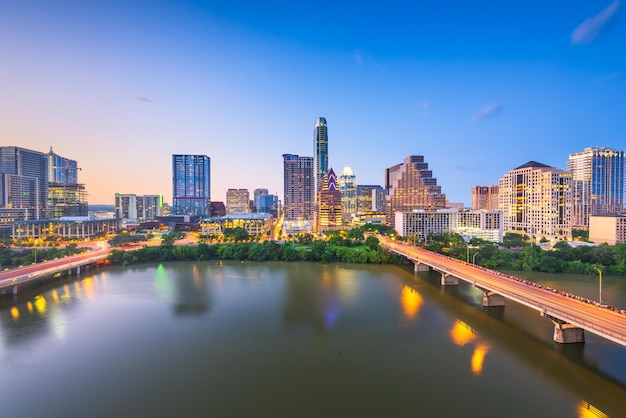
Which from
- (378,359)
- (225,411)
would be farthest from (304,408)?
(378,359)

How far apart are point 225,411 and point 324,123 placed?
162 meters

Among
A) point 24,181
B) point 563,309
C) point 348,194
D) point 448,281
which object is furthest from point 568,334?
point 348,194

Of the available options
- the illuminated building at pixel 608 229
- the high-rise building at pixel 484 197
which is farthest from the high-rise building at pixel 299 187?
the illuminated building at pixel 608 229

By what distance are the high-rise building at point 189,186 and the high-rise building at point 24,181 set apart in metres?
43.1

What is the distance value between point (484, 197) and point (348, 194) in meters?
64.9

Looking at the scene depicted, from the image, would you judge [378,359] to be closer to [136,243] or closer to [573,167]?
[136,243]

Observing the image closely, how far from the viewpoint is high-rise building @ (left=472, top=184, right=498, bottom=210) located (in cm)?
14412

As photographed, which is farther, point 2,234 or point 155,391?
point 2,234

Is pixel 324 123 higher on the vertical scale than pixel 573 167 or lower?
higher

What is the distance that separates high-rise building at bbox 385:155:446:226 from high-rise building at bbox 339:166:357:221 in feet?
232

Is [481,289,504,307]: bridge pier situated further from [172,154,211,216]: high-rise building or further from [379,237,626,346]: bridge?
[172,154,211,216]: high-rise building

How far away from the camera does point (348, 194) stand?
173m

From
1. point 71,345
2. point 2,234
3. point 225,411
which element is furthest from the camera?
point 2,234

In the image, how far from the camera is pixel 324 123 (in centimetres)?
16562
